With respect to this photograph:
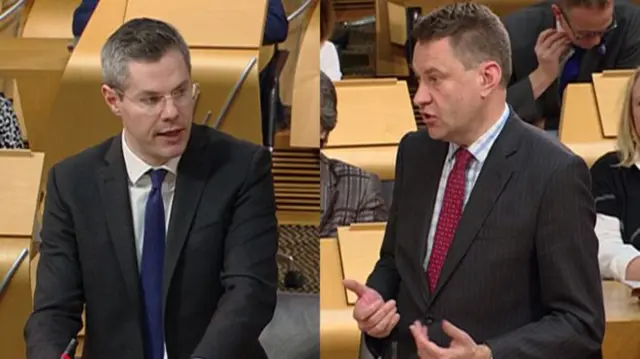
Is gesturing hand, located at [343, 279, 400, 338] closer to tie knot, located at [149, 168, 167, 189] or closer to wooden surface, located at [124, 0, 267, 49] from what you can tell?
tie knot, located at [149, 168, 167, 189]

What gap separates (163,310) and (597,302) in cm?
61

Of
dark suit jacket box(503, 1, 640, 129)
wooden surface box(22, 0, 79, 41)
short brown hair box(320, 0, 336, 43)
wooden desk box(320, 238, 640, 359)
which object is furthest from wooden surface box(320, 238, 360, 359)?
wooden surface box(22, 0, 79, 41)

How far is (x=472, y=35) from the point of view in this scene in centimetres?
125

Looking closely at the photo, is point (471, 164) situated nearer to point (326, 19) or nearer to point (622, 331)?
point (622, 331)

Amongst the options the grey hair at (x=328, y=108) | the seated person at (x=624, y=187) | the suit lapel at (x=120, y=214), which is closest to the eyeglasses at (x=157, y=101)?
the suit lapel at (x=120, y=214)

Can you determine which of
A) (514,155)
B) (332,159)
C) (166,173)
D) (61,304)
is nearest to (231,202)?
(166,173)

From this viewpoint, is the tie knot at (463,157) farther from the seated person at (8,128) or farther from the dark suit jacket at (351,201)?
the seated person at (8,128)

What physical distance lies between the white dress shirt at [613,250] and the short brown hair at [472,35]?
622 mm

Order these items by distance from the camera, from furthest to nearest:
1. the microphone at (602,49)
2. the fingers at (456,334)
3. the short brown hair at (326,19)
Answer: the short brown hair at (326,19), the microphone at (602,49), the fingers at (456,334)

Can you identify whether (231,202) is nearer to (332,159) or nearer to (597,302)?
(597,302)

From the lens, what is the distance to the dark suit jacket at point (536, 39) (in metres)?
2.58

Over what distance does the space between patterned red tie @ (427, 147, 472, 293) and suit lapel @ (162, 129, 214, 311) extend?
1.18ft

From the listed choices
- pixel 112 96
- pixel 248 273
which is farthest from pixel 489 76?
pixel 112 96

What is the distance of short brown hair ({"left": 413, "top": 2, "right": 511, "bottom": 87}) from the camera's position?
1.25m
